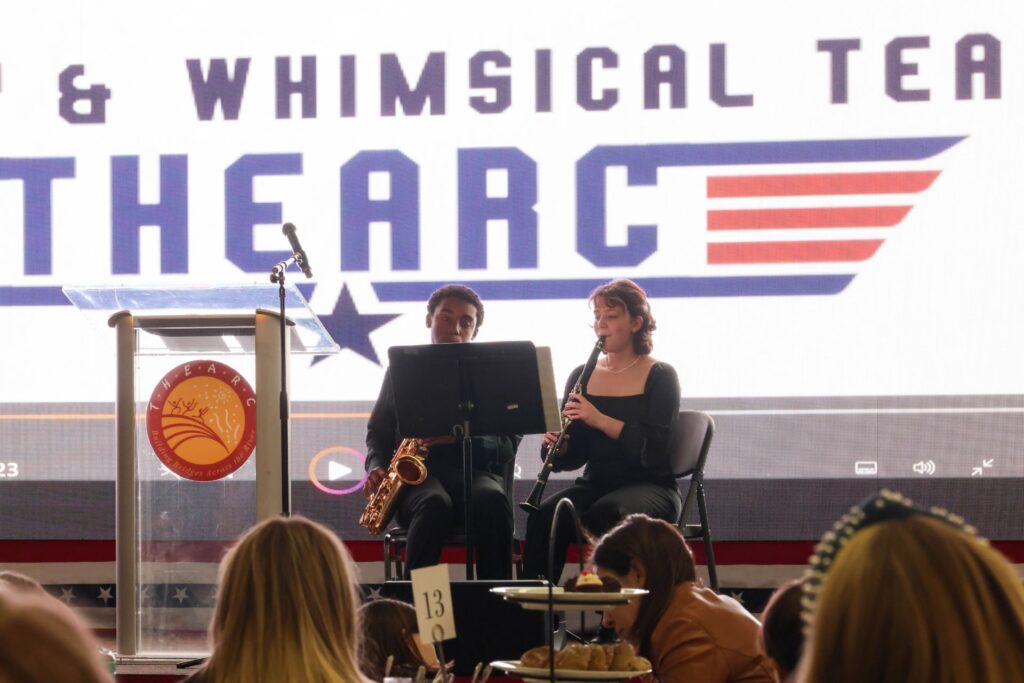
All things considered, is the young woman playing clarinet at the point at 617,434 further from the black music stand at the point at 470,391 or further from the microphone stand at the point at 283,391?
the microphone stand at the point at 283,391

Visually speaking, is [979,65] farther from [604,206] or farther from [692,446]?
[692,446]

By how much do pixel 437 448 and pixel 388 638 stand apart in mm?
1750

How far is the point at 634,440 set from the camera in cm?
425

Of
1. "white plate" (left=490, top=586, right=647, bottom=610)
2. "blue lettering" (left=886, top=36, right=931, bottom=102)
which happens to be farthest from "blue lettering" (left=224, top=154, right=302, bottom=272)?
"white plate" (left=490, top=586, right=647, bottom=610)

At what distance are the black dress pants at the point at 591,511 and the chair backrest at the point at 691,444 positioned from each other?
91 millimetres

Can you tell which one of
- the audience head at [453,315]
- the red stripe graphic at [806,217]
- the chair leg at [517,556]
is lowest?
the chair leg at [517,556]

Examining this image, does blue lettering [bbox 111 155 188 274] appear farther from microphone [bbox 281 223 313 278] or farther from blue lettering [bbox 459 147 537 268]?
microphone [bbox 281 223 313 278]

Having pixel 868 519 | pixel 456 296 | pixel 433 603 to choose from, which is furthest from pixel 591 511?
pixel 868 519

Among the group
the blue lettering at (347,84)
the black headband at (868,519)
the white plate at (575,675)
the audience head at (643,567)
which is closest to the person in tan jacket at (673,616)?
the audience head at (643,567)

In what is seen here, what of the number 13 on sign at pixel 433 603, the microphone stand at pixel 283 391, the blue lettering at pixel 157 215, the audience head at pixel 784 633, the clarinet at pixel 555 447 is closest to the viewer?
the audience head at pixel 784 633

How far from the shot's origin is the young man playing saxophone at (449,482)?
4105mm

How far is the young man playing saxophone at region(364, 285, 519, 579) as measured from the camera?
411 centimetres

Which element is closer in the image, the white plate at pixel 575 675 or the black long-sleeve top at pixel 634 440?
the white plate at pixel 575 675

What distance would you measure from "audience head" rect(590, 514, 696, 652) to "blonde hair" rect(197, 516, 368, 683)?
4.00 ft
